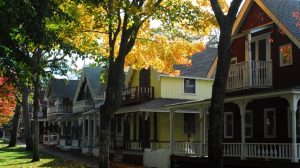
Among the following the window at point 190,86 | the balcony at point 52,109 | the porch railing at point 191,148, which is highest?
the window at point 190,86

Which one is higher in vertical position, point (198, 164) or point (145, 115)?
point (145, 115)

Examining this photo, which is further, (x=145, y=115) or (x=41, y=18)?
(x=145, y=115)

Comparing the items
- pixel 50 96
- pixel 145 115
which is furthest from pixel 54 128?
pixel 145 115

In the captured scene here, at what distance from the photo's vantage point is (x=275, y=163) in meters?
20.8

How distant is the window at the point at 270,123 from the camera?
993 inches

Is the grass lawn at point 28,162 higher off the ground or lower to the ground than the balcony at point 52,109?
lower

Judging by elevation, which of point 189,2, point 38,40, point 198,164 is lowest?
point 198,164

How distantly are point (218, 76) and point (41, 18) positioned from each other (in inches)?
213

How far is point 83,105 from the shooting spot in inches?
2168

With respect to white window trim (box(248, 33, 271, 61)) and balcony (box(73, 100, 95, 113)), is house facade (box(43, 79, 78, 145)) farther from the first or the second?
white window trim (box(248, 33, 271, 61))

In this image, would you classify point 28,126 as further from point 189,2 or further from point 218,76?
point 218,76

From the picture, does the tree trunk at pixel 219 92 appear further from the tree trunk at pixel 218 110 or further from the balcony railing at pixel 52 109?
the balcony railing at pixel 52 109

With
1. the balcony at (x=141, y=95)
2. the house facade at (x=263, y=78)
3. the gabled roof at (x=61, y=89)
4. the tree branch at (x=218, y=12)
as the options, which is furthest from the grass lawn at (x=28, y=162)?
the gabled roof at (x=61, y=89)

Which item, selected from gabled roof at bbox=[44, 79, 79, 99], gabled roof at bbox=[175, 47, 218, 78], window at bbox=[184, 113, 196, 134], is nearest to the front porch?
window at bbox=[184, 113, 196, 134]
